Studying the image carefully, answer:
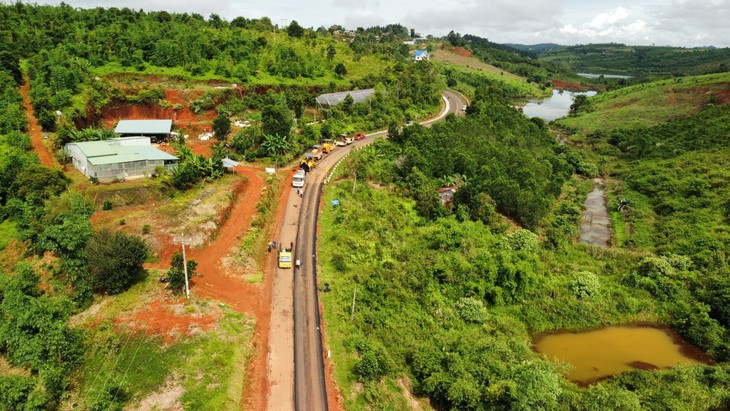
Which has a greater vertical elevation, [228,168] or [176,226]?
[228,168]

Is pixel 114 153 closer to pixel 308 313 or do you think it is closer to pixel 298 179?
pixel 298 179

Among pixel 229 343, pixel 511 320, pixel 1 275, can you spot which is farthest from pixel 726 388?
pixel 1 275

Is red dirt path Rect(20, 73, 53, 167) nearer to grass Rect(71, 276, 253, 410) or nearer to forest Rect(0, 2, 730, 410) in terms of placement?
forest Rect(0, 2, 730, 410)

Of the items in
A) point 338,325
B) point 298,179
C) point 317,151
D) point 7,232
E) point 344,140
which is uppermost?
point 344,140

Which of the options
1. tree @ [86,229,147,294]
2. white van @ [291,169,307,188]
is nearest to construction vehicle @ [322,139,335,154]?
white van @ [291,169,307,188]

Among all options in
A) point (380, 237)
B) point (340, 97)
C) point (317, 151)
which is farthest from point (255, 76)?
point (380, 237)

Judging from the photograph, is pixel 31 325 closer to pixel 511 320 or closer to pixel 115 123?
pixel 511 320

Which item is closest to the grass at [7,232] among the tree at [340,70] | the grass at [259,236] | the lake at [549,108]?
the grass at [259,236]
